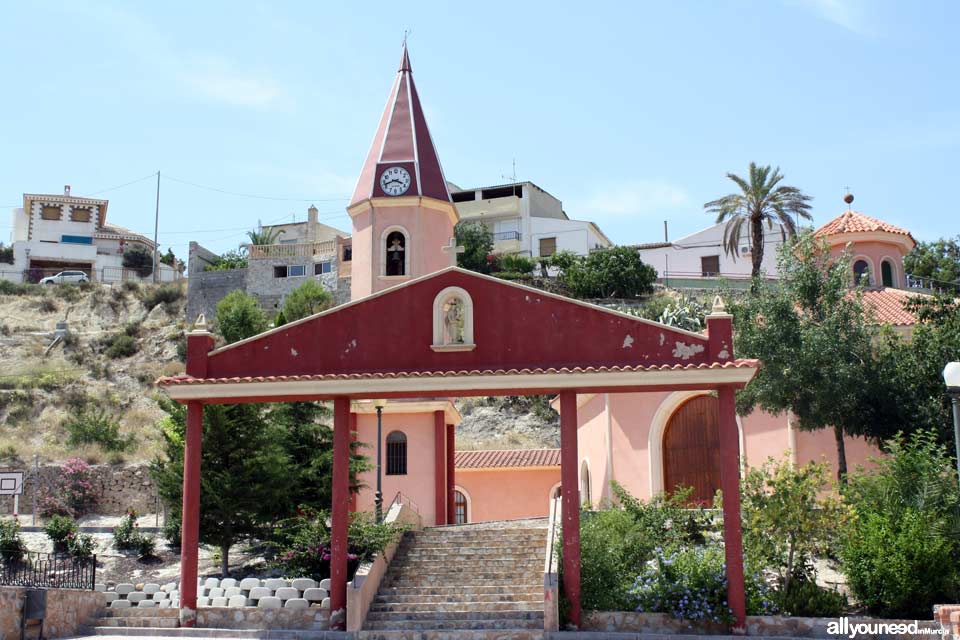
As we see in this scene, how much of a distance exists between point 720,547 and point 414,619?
19.3ft

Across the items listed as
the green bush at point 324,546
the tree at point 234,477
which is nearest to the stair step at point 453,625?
the green bush at point 324,546

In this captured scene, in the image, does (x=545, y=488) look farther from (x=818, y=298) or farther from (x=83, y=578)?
(x=83, y=578)

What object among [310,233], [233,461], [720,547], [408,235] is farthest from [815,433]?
[310,233]

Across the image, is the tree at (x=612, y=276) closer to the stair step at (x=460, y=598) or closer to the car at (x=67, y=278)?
the car at (x=67, y=278)

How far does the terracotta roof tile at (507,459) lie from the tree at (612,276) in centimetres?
1972

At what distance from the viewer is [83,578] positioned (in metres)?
19.3

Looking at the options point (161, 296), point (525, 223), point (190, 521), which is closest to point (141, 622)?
point (190, 521)

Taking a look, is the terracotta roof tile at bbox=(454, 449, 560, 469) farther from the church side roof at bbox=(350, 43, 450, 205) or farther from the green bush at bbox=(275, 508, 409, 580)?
the green bush at bbox=(275, 508, 409, 580)

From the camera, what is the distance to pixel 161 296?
61.6 meters

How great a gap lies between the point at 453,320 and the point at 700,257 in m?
45.6

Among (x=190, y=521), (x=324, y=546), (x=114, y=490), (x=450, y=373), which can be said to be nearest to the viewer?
(x=450, y=373)

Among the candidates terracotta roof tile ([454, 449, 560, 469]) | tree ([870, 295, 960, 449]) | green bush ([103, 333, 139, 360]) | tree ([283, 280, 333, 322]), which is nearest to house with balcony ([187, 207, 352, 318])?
green bush ([103, 333, 139, 360])

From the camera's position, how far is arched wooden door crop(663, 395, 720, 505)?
2481cm

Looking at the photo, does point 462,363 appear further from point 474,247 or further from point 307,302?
point 474,247
